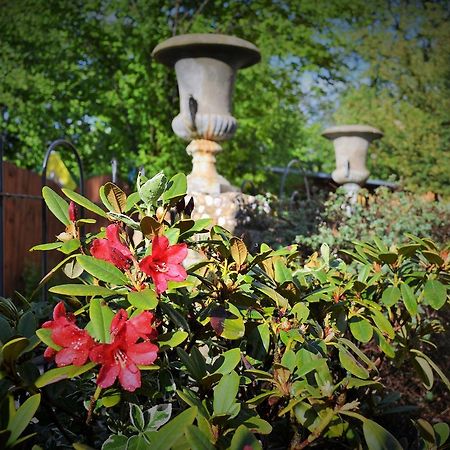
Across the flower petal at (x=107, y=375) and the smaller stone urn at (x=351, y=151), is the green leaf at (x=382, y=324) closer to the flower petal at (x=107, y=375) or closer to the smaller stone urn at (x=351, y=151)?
the flower petal at (x=107, y=375)

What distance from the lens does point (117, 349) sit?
112 centimetres

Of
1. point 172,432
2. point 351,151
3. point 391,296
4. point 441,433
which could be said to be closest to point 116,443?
point 172,432

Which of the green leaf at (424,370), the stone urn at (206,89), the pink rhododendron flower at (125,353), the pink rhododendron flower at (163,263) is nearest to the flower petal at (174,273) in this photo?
the pink rhododendron flower at (163,263)

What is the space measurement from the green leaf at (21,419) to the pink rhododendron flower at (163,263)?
31 cm

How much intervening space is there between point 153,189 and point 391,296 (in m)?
0.76

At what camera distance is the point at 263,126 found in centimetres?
1186

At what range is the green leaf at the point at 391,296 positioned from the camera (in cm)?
166

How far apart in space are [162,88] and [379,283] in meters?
9.97

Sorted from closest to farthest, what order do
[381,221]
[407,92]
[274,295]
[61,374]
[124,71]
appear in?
[61,374] → [274,295] → [381,221] → [124,71] → [407,92]

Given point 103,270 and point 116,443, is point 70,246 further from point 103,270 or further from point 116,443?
point 116,443

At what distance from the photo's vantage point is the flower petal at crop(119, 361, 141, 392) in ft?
3.64

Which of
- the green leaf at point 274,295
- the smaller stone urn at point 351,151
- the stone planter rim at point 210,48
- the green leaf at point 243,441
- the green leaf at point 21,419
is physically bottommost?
the green leaf at point 243,441

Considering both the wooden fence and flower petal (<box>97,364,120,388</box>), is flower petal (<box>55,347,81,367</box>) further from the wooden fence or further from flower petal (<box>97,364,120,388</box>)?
the wooden fence

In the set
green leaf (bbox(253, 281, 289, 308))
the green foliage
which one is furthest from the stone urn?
green leaf (bbox(253, 281, 289, 308))
